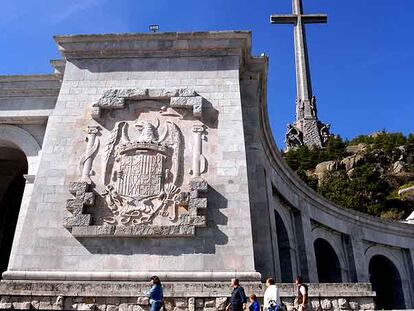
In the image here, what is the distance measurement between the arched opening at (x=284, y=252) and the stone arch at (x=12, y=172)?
8.56 metres

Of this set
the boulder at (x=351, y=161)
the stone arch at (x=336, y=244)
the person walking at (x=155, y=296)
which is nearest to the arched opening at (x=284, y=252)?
the stone arch at (x=336, y=244)

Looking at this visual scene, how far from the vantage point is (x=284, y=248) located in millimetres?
16000

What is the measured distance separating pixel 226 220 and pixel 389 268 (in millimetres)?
15017

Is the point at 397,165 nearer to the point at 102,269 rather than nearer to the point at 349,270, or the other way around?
the point at 349,270

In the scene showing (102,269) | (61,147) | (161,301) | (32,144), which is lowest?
(161,301)

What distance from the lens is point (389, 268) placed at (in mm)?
22422

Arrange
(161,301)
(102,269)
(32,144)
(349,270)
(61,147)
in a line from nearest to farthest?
1. (161,301)
2. (102,269)
3. (61,147)
4. (32,144)
5. (349,270)

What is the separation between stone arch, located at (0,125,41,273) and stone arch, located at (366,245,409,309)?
51.4 ft

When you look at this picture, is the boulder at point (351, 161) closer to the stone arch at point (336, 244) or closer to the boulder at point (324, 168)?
the boulder at point (324, 168)

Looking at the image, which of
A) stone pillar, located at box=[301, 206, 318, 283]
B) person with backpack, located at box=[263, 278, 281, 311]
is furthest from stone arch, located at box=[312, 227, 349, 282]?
person with backpack, located at box=[263, 278, 281, 311]

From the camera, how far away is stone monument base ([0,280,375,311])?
8.75 meters

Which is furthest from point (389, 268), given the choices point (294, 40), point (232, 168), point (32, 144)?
point (294, 40)

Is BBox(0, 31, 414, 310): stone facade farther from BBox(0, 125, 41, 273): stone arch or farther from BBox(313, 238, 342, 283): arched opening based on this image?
BBox(313, 238, 342, 283): arched opening

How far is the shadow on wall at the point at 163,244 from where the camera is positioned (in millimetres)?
10680
